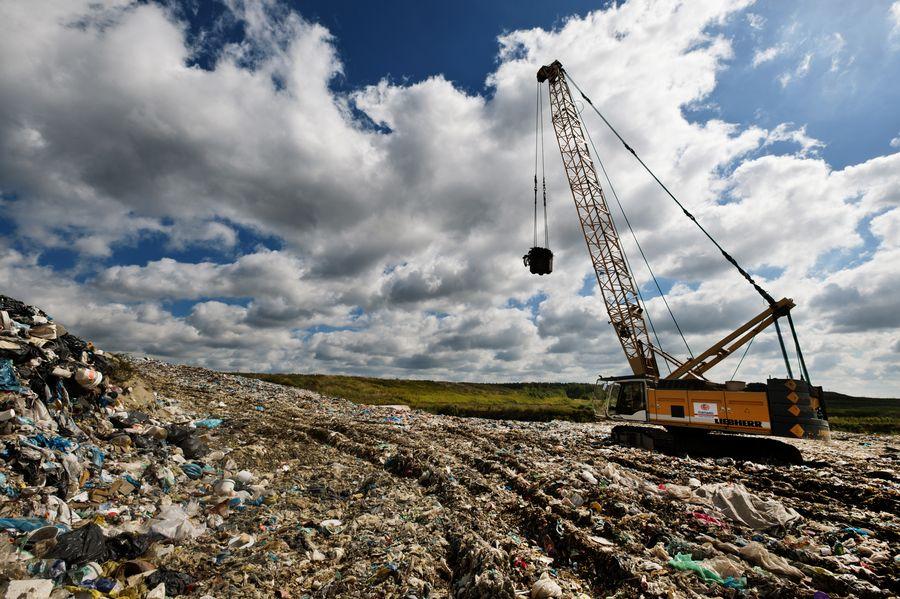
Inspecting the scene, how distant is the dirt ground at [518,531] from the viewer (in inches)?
163

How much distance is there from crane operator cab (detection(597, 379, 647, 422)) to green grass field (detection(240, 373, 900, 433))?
1717mm

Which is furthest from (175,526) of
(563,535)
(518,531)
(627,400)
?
(627,400)

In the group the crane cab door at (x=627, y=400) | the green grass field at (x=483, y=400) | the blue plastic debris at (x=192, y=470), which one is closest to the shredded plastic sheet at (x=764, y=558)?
the blue plastic debris at (x=192, y=470)

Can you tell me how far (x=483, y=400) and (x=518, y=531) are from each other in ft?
174

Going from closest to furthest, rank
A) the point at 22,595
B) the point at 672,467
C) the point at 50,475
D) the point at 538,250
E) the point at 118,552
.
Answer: the point at 22,595
the point at 118,552
the point at 50,475
the point at 672,467
the point at 538,250

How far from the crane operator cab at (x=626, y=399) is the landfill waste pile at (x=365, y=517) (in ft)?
10.9

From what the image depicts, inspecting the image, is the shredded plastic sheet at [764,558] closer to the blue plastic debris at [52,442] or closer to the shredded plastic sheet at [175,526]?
the shredded plastic sheet at [175,526]

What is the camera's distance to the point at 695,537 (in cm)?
530

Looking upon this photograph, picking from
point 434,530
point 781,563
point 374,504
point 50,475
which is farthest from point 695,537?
point 50,475

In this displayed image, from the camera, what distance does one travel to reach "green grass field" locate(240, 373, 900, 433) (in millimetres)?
29828

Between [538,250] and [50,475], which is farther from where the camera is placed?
[538,250]

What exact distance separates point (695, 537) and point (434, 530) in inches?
137

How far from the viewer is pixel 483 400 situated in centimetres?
5728

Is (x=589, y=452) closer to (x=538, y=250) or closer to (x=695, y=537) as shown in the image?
(x=695, y=537)
